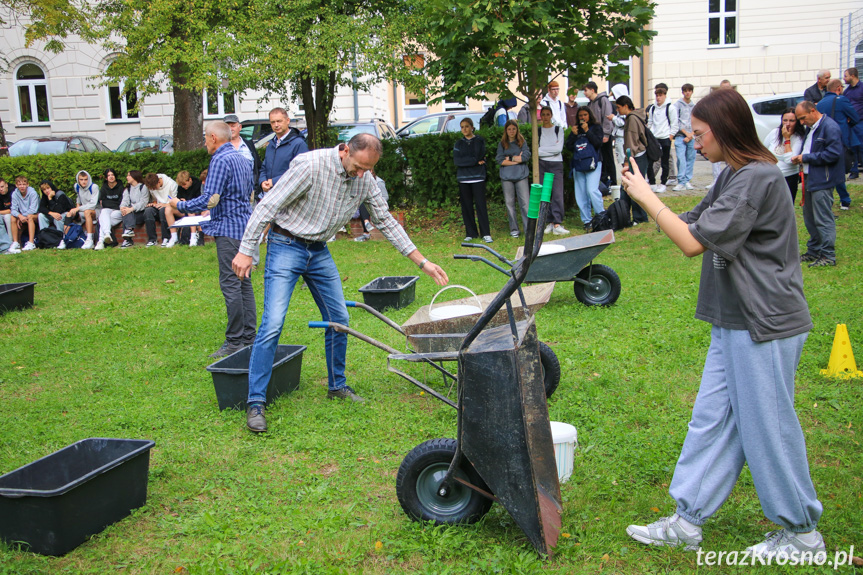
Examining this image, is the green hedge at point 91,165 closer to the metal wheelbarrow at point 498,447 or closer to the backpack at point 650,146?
the backpack at point 650,146

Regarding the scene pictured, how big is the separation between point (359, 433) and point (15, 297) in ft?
19.5

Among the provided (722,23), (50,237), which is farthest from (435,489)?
(722,23)

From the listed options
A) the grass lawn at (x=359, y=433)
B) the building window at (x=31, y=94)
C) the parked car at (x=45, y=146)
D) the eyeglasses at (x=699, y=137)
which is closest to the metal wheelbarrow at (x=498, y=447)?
the grass lawn at (x=359, y=433)

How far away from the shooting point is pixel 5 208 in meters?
13.6

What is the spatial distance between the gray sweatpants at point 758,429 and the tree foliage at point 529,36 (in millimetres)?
7273

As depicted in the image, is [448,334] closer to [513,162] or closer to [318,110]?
[513,162]

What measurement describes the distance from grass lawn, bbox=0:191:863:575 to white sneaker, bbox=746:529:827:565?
75 mm

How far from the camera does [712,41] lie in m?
23.9

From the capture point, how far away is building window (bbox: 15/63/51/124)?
26.7 meters

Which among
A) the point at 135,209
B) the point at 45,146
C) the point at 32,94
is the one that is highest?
the point at 32,94

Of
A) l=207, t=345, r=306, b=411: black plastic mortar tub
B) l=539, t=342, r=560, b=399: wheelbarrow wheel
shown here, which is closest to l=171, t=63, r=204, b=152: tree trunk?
l=207, t=345, r=306, b=411: black plastic mortar tub

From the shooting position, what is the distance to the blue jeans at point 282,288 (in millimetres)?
4676

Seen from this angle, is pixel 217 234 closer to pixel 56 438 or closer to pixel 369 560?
pixel 56 438

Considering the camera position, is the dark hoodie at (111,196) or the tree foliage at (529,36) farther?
the dark hoodie at (111,196)
